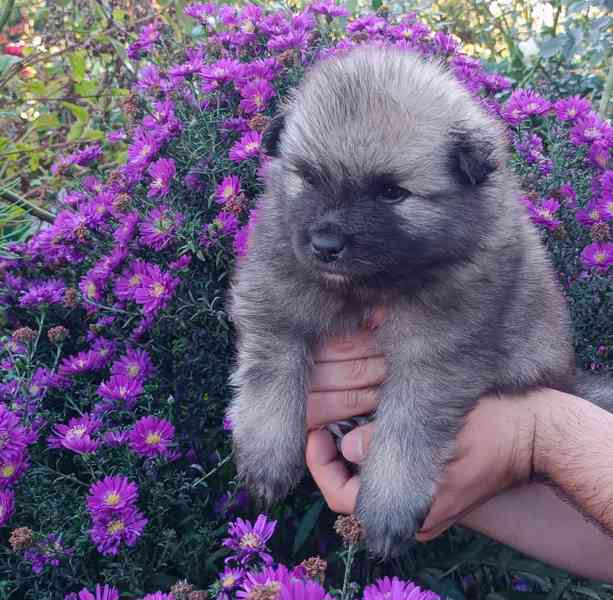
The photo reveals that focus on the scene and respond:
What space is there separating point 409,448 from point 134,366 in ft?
2.78

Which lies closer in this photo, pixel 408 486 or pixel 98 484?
pixel 98 484

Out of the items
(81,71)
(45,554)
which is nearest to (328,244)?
(45,554)

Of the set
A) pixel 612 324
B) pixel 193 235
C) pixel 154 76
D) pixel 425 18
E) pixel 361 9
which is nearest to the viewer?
pixel 193 235

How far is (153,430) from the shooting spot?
5.92ft

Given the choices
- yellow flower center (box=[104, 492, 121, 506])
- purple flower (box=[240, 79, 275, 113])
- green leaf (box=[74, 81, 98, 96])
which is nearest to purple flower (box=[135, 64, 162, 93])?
purple flower (box=[240, 79, 275, 113])

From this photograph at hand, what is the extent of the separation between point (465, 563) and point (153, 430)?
3.76ft

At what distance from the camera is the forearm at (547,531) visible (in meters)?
2.01

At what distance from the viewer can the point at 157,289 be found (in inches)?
77.3

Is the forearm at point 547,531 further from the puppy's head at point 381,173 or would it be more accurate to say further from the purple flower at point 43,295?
the purple flower at point 43,295

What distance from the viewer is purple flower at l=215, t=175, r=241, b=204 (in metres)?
2.13

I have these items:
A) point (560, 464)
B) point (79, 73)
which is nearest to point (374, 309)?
point (560, 464)

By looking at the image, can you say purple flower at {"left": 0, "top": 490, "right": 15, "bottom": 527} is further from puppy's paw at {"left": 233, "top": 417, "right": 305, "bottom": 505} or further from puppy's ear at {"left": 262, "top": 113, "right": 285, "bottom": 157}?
Answer: puppy's ear at {"left": 262, "top": 113, "right": 285, "bottom": 157}

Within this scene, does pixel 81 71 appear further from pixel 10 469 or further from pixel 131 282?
pixel 10 469

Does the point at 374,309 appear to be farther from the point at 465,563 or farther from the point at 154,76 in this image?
the point at 154,76
